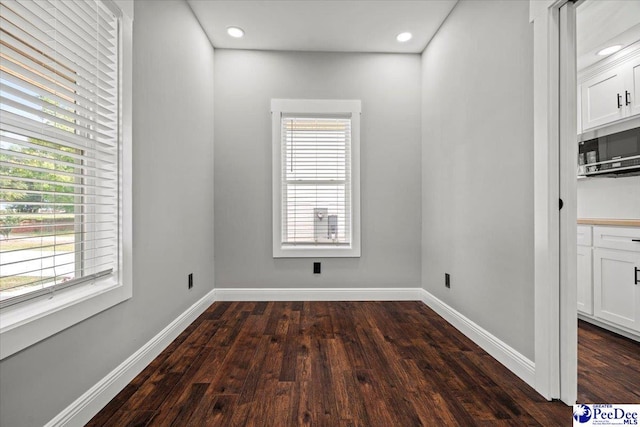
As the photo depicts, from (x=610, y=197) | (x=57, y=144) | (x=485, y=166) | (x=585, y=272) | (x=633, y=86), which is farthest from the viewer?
(x=610, y=197)

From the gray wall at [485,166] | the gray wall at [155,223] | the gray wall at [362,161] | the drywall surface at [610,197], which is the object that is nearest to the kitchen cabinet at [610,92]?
the drywall surface at [610,197]

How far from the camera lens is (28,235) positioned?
3.91ft

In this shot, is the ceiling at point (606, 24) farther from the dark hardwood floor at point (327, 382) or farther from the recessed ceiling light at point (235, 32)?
the recessed ceiling light at point (235, 32)

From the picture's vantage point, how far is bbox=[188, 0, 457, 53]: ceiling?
2.60m

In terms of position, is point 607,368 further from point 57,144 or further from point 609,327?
point 57,144

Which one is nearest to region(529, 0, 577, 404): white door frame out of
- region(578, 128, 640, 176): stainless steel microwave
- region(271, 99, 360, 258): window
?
region(578, 128, 640, 176): stainless steel microwave

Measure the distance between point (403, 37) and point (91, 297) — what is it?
10.6 feet

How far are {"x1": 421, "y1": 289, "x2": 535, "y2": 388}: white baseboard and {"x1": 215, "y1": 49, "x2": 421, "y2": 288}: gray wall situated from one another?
2.36ft

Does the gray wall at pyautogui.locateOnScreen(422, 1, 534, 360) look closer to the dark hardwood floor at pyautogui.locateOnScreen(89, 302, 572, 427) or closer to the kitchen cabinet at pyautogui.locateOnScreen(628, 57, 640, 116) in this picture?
the dark hardwood floor at pyautogui.locateOnScreen(89, 302, 572, 427)

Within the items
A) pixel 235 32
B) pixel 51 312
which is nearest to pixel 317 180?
pixel 235 32

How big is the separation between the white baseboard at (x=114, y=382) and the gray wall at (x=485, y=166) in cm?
220

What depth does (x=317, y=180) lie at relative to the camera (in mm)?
3346

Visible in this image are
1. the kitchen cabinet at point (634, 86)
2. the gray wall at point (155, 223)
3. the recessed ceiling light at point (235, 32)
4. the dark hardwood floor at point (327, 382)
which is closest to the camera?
the gray wall at point (155, 223)

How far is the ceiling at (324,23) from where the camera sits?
102 inches
